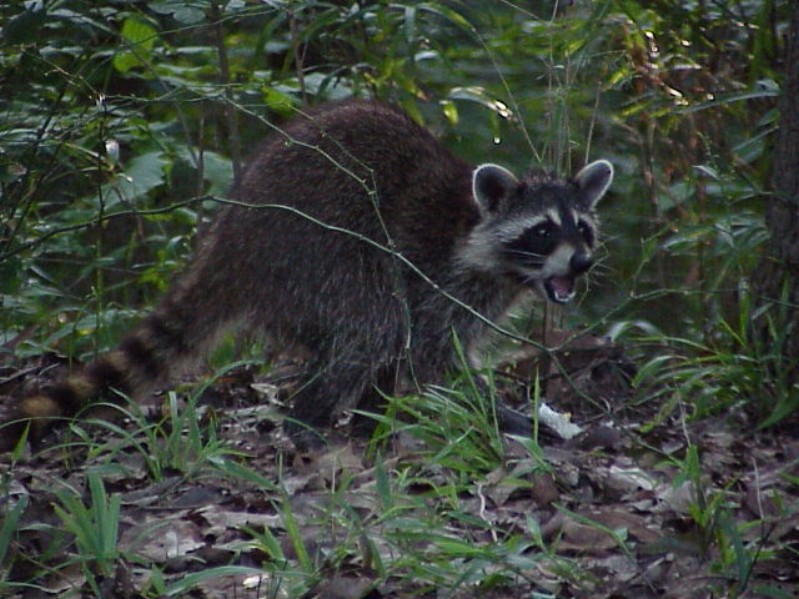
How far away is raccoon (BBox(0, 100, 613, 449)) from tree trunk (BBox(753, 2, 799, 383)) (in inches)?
34.9

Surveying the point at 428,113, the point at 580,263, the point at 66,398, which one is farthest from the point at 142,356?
the point at 428,113

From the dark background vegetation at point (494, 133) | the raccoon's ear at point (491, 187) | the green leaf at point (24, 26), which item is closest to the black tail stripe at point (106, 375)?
the dark background vegetation at point (494, 133)

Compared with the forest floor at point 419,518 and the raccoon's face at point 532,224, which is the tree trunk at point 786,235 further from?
the raccoon's face at point 532,224

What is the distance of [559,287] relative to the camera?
205 inches

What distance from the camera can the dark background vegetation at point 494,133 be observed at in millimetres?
4262

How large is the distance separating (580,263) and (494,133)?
0.80m

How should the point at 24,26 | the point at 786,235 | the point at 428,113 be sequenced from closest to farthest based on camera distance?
the point at 24,26 → the point at 786,235 → the point at 428,113

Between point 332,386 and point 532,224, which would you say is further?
point 532,224

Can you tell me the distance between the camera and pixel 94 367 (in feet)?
15.6

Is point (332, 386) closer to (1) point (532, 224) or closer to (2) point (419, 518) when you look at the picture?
(1) point (532, 224)

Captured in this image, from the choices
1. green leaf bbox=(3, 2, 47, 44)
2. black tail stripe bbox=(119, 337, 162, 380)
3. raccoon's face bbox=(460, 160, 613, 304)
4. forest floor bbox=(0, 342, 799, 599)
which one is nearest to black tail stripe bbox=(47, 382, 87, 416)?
forest floor bbox=(0, 342, 799, 599)

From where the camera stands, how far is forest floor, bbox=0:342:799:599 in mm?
3090

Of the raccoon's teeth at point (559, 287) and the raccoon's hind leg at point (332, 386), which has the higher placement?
the raccoon's teeth at point (559, 287)

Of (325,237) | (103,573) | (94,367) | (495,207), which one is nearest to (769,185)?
(495,207)
